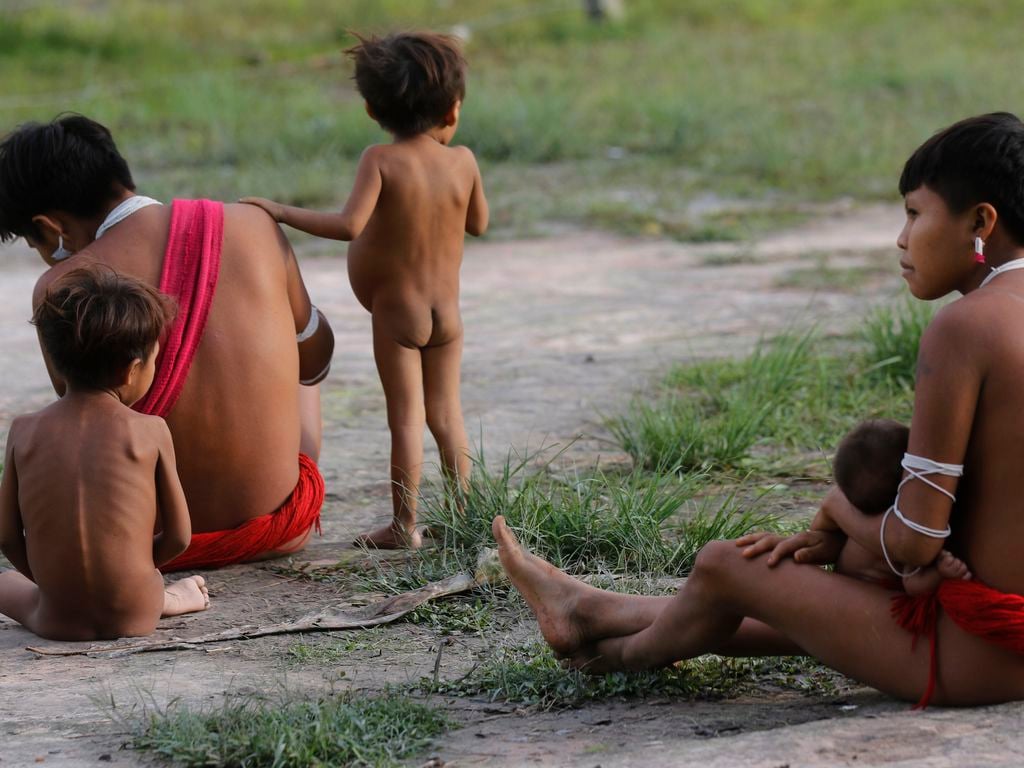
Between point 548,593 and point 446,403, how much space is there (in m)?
1.06

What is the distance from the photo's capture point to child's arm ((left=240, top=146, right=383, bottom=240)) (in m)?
3.62

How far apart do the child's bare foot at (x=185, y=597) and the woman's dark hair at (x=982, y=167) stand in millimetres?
1952

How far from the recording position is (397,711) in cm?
264

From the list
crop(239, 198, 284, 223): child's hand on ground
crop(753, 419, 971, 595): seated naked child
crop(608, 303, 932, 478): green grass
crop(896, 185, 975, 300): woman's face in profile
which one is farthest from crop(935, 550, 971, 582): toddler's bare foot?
crop(239, 198, 284, 223): child's hand on ground

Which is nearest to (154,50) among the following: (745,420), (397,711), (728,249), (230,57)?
(230,57)

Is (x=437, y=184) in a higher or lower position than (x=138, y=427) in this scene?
higher

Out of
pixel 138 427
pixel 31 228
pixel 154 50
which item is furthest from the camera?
pixel 154 50

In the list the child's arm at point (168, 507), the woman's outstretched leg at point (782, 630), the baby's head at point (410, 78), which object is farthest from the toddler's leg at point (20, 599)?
the baby's head at point (410, 78)

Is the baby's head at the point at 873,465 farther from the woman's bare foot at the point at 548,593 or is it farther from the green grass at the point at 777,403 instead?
the green grass at the point at 777,403

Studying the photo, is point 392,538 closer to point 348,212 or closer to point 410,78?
point 348,212

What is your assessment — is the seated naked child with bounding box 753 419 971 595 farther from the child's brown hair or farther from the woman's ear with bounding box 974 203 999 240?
the child's brown hair

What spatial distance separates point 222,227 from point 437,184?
58cm

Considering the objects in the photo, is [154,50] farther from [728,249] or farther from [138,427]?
[138,427]

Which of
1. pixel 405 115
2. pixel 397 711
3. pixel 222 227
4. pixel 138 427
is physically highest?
pixel 405 115
